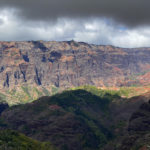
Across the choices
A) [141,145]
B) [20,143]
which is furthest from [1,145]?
[141,145]

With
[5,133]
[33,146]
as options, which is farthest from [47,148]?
[5,133]

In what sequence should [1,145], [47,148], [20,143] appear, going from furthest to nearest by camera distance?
[47,148] < [20,143] < [1,145]

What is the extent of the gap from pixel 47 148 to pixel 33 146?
10645mm

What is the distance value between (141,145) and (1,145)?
80686 mm

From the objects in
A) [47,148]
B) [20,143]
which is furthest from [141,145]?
[20,143]

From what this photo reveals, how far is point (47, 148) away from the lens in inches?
7810

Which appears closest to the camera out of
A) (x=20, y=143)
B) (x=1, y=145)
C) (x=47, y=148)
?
(x=1, y=145)

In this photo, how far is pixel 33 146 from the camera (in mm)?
191750

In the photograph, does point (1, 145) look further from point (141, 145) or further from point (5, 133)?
point (141, 145)

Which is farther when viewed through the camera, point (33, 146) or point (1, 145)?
point (33, 146)

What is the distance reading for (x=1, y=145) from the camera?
165375mm

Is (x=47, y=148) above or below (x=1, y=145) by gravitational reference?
below

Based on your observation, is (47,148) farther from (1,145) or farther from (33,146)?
(1,145)

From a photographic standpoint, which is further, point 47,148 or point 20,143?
point 47,148
